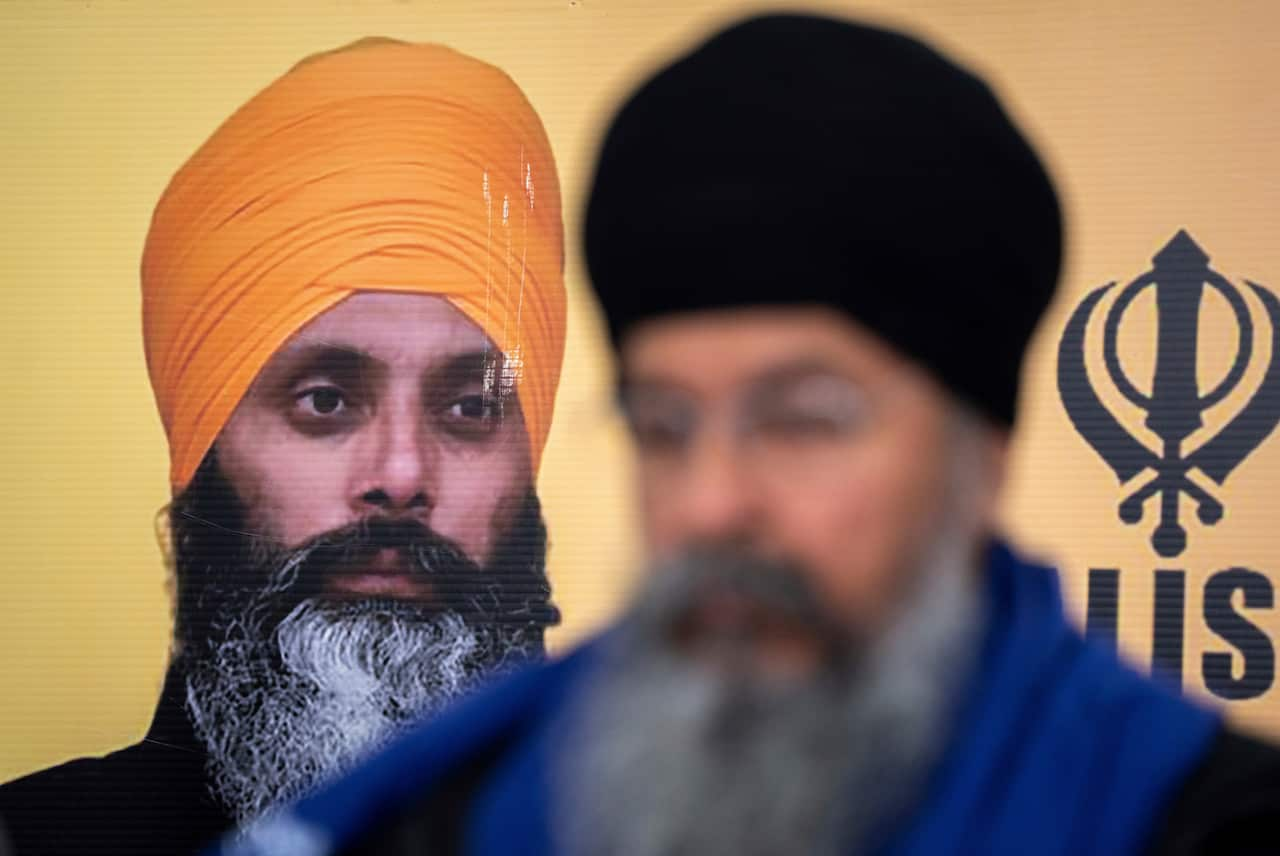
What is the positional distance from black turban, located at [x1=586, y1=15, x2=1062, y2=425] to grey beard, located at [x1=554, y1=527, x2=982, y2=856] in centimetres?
17

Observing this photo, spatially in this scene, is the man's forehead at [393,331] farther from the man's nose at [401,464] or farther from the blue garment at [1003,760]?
the blue garment at [1003,760]

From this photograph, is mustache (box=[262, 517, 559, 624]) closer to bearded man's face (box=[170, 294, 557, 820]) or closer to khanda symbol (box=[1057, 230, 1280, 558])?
bearded man's face (box=[170, 294, 557, 820])

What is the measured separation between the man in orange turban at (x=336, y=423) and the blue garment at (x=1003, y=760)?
219 cm

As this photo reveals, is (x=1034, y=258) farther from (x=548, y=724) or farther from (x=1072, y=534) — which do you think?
(x=1072, y=534)

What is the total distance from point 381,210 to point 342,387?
437mm

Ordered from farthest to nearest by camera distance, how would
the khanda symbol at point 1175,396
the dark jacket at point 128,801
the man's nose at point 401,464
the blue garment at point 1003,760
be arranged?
the dark jacket at point 128,801 < the man's nose at point 401,464 < the khanda symbol at point 1175,396 < the blue garment at point 1003,760

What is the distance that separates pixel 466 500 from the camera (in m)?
3.20

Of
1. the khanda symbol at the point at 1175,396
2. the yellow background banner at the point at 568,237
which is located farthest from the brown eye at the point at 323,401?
the khanda symbol at the point at 1175,396

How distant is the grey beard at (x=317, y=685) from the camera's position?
10.5ft

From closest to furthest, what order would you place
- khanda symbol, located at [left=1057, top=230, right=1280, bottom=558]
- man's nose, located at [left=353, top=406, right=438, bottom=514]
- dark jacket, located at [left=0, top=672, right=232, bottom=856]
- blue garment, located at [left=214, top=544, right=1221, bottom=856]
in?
blue garment, located at [left=214, top=544, right=1221, bottom=856], khanda symbol, located at [left=1057, top=230, right=1280, bottom=558], man's nose, located at [left=353, top=406, right=438, bottom=514], dark jacket, located at [left=0, top=672, right=232, bottom=856]

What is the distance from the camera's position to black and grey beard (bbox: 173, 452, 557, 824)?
126 inches

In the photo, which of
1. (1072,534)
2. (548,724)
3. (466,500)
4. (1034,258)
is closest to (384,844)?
(548,724)

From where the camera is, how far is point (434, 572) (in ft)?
10.5

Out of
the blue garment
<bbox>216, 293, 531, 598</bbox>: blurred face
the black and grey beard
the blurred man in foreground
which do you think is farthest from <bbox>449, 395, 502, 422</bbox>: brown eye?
the blurred man in foreground
